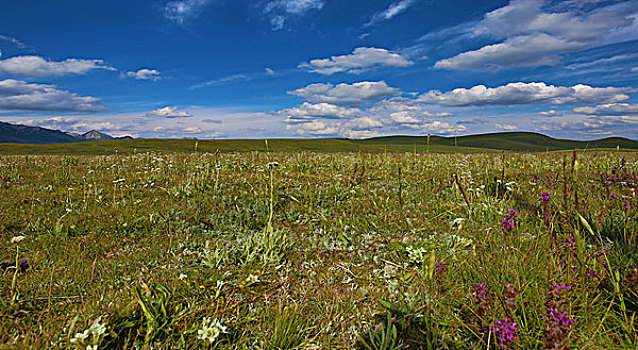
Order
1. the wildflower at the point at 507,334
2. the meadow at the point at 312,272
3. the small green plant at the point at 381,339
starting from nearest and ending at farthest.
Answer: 1. the wildflower at the point at 507,334
2. the small green plant at the point at 381,339
3. the meadow at the point at 312,272

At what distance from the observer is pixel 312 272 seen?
406cm

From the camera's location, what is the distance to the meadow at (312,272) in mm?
2889

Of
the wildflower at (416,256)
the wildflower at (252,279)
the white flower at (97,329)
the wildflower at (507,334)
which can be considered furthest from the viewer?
the wildflower at (416,256)

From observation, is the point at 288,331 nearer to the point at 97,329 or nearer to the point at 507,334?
the point at 97,329

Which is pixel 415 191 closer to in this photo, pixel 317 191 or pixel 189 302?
pixel 317 191

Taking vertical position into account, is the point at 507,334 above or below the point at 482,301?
below

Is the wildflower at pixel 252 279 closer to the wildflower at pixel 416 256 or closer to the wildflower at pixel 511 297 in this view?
the wildflower at pixel 416 256

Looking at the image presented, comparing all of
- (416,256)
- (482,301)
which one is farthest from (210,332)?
(416,256)

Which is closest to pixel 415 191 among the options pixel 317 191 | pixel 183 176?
pixel 317 191

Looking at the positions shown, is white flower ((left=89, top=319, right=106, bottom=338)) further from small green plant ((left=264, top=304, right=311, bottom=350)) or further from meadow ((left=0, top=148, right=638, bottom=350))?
small green plant ((left=264, top=304, right=311, bottom=350))

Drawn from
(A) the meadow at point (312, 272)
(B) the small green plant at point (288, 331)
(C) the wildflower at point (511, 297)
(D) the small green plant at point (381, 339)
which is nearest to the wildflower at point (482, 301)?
(A) the meadow at point (312, 272)

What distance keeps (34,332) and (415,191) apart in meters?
6.58

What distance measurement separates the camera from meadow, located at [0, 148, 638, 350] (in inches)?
114

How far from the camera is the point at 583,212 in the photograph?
19.5ft
